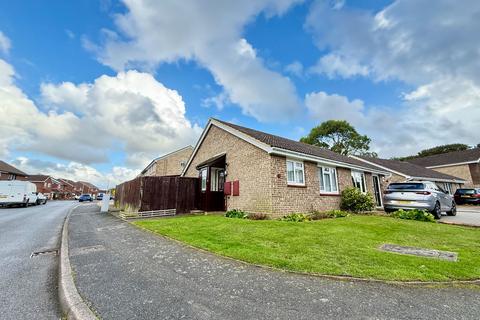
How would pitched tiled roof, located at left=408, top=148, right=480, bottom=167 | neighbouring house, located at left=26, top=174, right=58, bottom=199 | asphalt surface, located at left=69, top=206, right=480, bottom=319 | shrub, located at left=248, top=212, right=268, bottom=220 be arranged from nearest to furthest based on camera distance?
asphalt surface, located at left=69, top=206, right=480, bottom=319
shrub, located at left=248, top=212, right=268, bottom=220
pitched tiled roof, located at left=408, top=148, right=480, bottom=167
neighbouring house, located at left=26, top=174, right=58, bottom=199

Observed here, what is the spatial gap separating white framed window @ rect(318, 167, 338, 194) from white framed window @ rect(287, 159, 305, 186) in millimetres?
1728

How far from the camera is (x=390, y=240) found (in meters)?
6.23

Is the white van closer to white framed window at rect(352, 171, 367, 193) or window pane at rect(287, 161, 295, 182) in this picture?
window pane at rect(287, 161, 295, 182)

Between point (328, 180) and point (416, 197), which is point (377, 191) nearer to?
point (416, 197)

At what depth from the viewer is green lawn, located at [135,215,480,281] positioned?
→ 3.87 m

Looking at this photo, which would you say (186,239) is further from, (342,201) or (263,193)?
(342,201)

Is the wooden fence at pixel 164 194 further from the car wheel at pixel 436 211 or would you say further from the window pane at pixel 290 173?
the car wheel at pixel 436 211

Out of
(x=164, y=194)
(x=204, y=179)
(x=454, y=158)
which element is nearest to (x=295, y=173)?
(x=204, y=179)

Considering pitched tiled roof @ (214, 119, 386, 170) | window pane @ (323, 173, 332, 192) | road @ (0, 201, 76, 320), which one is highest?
pitched tiled roof @ (214, 119, 386, 170)

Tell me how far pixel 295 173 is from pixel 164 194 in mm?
8233

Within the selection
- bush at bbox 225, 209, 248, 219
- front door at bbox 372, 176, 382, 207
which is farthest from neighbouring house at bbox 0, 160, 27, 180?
front door at bbox 372, 176, 382, 207

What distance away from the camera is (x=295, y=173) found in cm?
1138

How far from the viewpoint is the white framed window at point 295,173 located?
435 inches

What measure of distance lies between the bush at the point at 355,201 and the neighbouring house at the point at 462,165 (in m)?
28.2
